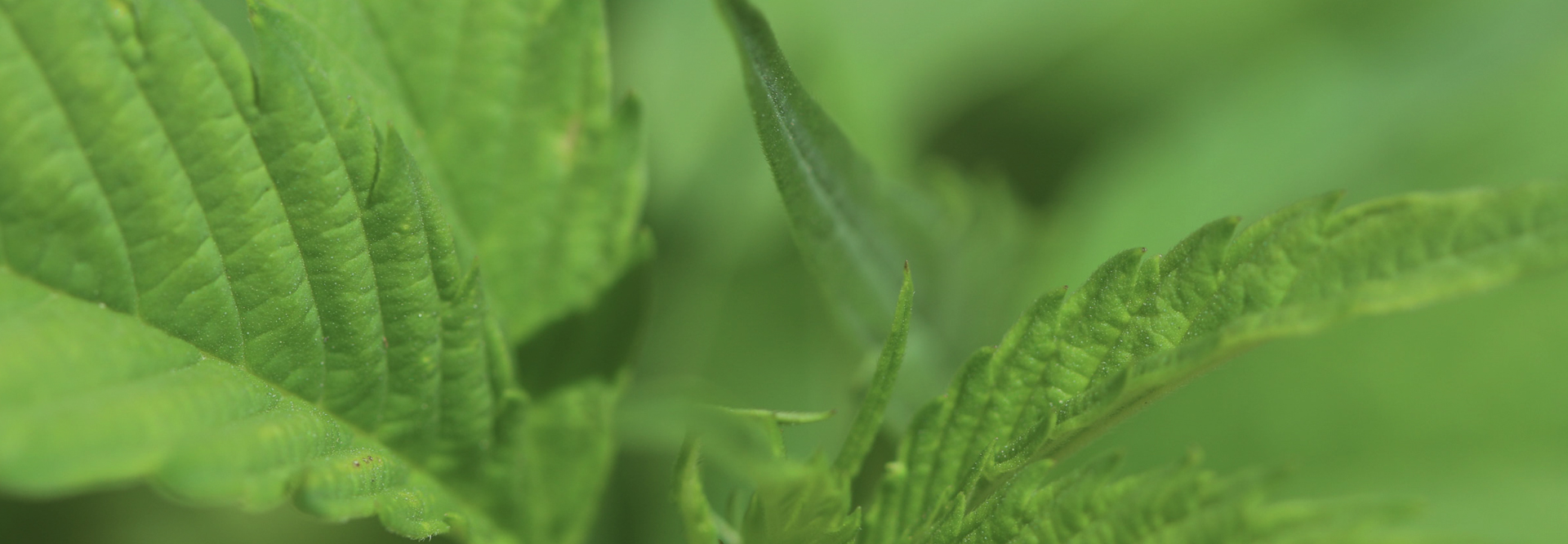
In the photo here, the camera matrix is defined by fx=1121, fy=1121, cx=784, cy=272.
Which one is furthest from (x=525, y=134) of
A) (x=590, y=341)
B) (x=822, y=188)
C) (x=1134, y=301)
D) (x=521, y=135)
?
(x=1134, y=301)

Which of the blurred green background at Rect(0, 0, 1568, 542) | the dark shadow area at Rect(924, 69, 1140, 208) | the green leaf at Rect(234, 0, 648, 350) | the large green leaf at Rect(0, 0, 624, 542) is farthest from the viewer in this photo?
the dark shadow area at Rect(924, 69, 1140, 208)

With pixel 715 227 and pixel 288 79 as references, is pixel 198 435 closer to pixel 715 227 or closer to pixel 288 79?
pixel 288 79

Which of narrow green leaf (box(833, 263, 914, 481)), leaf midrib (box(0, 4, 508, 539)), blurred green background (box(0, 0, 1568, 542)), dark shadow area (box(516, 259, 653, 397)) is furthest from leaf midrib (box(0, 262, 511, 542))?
narrow green leaf (box(833, 263, 914, 481))

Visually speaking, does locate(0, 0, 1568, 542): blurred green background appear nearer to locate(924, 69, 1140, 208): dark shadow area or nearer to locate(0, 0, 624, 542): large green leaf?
locate(924, 69, 1140, 208): dark shadow area

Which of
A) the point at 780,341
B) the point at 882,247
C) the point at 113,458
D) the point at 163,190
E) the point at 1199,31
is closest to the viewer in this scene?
the point at 113,458

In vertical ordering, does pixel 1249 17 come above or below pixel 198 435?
above

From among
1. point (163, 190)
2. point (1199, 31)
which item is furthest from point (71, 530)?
point (1199, 31)

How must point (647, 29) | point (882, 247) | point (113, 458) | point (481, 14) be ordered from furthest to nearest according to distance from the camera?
point (647, 29) < point (882, 247) < point (481, 14) < point (113, 458)
